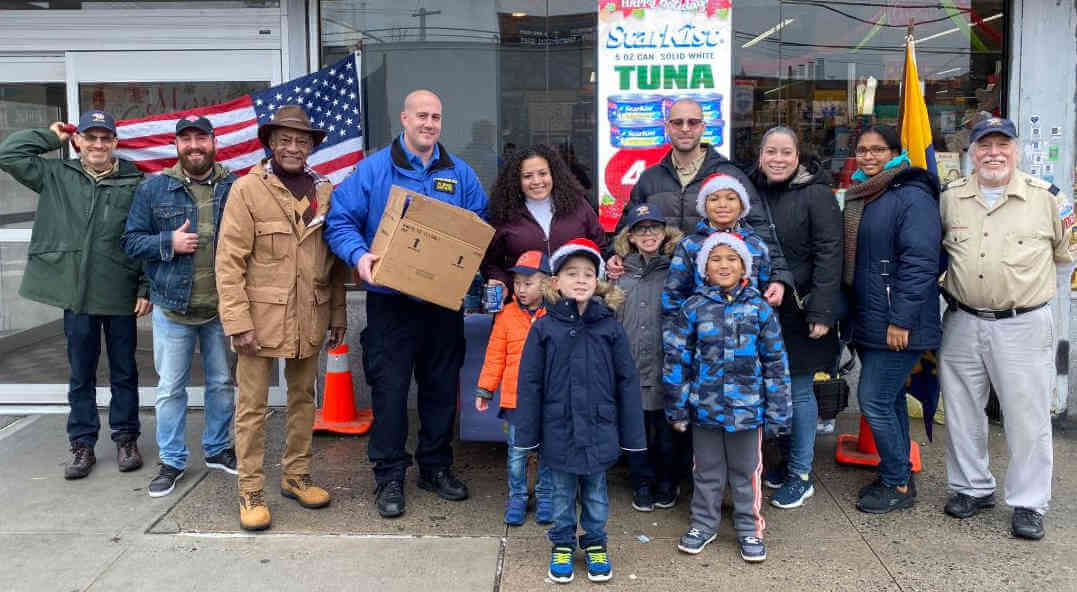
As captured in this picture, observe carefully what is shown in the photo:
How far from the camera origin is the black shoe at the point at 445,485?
16.2ft

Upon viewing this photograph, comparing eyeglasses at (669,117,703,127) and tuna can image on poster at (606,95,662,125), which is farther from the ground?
tuna can image on poster at (606,95,662,125)

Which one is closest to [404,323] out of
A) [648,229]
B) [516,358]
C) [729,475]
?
[516,358]

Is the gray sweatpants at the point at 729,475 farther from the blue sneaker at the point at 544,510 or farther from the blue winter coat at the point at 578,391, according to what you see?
the blue sneaker at the point at 544,510

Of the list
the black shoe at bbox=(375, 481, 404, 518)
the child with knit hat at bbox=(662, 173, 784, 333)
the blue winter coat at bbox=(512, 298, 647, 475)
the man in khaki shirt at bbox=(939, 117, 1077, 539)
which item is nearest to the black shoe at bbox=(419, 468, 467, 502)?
the black shoe at bbox=(375, 481, 404, 518)

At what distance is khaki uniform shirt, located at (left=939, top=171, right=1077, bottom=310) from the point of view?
430 cm

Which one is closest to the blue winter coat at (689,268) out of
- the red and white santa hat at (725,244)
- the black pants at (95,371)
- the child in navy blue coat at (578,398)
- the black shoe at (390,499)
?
the red and white santa hat at (725,244)

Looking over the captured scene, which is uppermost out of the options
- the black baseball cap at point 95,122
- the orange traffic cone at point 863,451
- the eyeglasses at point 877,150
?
the black baseball cap at point 95,122

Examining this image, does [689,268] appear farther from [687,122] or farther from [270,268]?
[270,268]

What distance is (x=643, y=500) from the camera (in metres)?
4.79

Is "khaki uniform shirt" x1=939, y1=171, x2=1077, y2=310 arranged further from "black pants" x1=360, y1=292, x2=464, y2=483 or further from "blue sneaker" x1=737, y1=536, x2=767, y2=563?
"black pants" x1=360, y1=292, x2=464, y2=483

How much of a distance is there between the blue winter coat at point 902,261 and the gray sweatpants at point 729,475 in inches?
36.1

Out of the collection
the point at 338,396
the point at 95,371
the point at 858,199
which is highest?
the point at 858,199

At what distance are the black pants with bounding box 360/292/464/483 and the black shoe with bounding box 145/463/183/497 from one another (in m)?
1.17

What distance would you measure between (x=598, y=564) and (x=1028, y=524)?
2.13 metres
